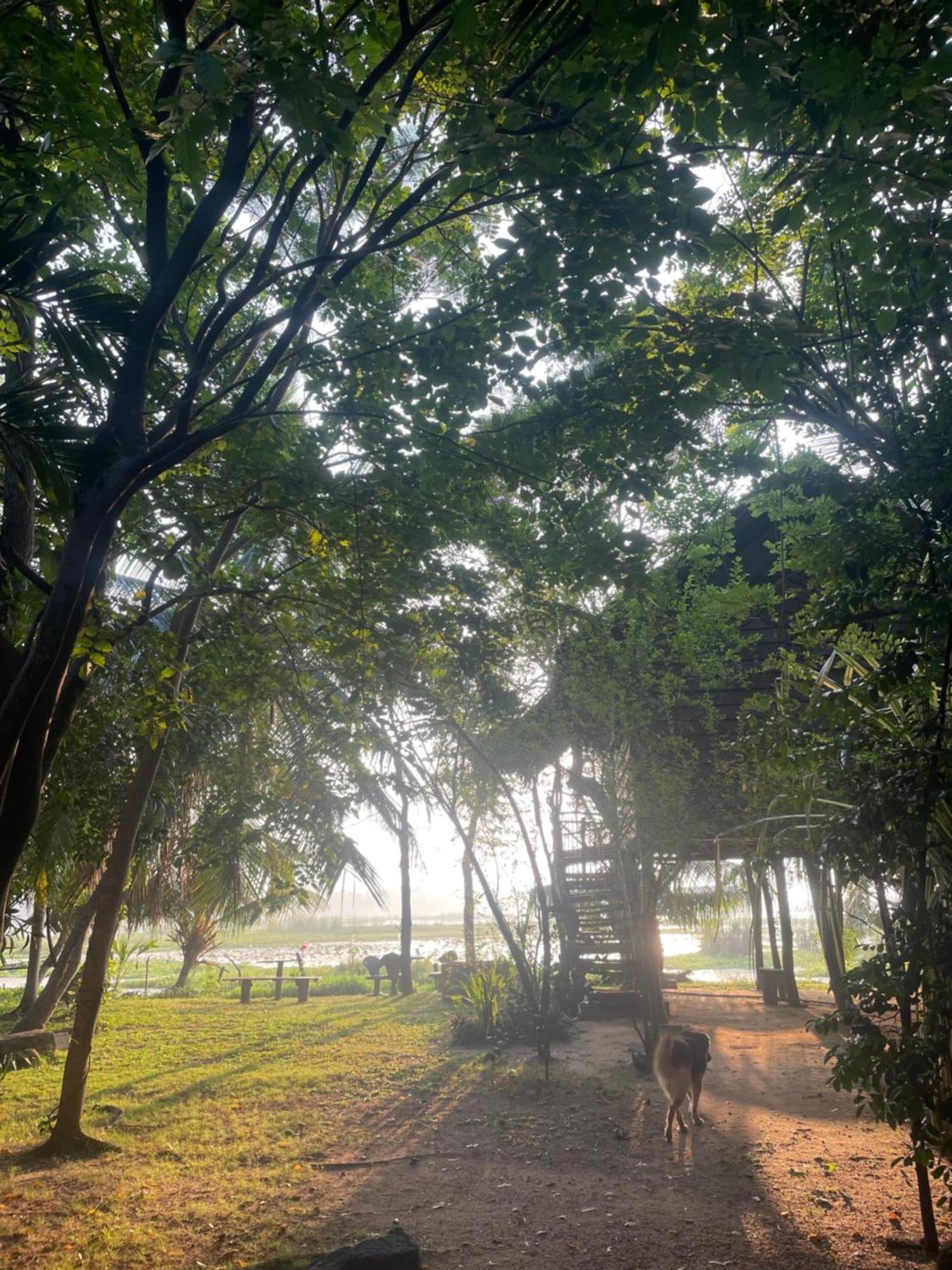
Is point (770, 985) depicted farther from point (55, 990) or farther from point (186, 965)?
point (186, 965)

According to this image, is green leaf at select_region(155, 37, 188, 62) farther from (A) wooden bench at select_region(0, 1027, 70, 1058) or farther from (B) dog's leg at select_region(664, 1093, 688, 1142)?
(A) wooden bench at select_region(0, 1027, 70, 1058)

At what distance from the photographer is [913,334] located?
5.02 meters

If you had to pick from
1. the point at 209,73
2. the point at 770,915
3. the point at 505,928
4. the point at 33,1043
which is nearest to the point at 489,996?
the point at 505,928

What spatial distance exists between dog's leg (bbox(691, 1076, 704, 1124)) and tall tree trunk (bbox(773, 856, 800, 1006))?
7.79 m

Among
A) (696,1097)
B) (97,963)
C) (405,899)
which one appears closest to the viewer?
(97,963)

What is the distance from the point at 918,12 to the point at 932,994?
3.98 metres

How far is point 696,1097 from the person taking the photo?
281 inches

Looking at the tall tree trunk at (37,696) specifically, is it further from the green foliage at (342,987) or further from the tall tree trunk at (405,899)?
the green foliage at (342,987)

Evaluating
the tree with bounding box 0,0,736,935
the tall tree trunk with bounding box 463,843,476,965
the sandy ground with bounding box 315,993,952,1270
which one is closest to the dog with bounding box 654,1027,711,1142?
the sandy ground with bounding box 315,993,952,1270

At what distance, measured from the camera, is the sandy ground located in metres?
4.73

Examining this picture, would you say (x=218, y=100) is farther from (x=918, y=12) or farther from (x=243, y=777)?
(x=243, y=777)

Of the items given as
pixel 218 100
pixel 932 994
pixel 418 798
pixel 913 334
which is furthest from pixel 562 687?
pixel 218 100

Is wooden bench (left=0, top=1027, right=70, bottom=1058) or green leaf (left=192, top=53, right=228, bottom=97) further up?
green leaf (left=192, top=53, right=228, bottom=97)

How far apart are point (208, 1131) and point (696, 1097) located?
161 inches
